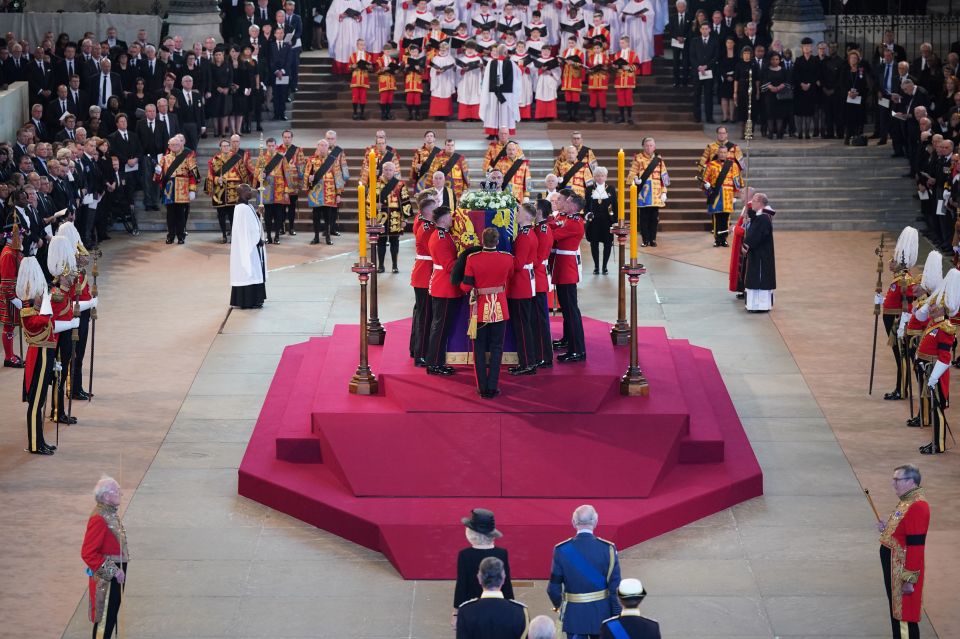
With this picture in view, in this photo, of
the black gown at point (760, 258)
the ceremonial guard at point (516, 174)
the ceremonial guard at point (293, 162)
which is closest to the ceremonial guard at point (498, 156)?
the ceremonial guard at point (516, 174)

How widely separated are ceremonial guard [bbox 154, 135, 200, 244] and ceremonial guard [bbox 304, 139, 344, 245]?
64.0 inches

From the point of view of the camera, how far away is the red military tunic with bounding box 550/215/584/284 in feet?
46.0

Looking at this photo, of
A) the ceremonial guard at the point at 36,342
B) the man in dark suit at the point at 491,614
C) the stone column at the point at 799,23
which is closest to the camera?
the man in dark suit at the point at 491,614

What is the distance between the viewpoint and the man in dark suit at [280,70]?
27.5 meters

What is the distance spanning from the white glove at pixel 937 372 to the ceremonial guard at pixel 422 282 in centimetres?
434

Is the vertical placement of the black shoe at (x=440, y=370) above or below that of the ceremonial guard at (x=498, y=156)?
below

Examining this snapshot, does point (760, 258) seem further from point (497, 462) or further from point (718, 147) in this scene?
point (497, 462)

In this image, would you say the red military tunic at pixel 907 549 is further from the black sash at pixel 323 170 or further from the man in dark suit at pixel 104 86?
the man in dark suit at pixel 104 86

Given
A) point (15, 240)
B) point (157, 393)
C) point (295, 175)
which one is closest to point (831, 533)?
point (157, 393)

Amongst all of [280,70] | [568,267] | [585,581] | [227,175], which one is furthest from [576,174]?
[585,581]

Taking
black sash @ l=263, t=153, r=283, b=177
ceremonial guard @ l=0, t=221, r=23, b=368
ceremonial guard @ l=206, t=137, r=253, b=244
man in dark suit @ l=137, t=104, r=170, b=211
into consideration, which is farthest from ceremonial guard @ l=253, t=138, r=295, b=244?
ceremonial guard @ l=0, t=221, r=23, b=368

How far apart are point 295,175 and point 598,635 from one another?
14.4 meters

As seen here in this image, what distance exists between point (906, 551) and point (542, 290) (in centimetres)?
456

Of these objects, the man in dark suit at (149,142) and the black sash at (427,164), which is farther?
the man in dark suit at (149,142)
